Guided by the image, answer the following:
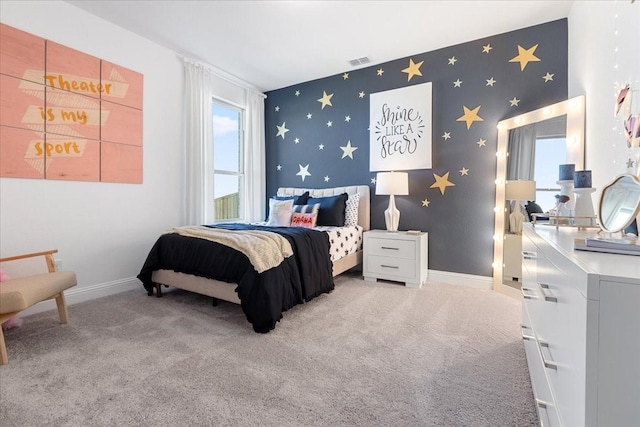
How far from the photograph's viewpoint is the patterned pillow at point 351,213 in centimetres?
388

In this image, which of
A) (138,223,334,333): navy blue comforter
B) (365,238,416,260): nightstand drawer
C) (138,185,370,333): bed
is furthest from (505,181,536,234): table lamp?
(138,223,334,333): navy blue comforter

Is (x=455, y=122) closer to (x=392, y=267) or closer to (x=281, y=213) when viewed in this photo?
(x=392, y=267)

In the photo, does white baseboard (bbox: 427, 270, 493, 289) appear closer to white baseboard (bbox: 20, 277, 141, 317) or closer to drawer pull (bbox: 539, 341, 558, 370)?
drawer pull (bbox: 539, 341, 558, 370)

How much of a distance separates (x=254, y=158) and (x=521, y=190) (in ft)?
11.6

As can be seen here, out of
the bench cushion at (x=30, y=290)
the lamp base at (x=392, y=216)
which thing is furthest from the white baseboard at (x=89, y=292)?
the lamp base at (x=392, y=216)

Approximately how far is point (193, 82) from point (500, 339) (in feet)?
13.6

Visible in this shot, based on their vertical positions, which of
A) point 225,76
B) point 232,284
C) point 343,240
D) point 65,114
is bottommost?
point 232,284

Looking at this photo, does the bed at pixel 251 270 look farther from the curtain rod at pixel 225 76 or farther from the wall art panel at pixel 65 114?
the curtain rod at pixel 225 76

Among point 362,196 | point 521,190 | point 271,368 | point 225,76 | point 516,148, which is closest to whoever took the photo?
point 271,368

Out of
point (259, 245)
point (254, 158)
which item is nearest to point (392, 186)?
point (259, 245)

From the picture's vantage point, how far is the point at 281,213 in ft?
11.9

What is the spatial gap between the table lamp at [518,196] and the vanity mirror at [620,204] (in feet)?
5.94

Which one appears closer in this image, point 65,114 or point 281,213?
point 65,114

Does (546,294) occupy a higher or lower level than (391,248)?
higher
